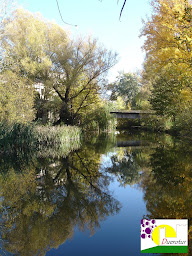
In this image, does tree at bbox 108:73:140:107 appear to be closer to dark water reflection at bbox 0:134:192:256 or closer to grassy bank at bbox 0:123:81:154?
grassy bank at bbox 0:123:81:154

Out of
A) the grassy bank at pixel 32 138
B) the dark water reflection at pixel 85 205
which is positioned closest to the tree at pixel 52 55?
the grassy bank at pixel 32 138

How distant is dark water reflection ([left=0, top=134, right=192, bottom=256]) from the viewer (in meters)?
3.18

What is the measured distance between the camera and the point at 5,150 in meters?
11.2

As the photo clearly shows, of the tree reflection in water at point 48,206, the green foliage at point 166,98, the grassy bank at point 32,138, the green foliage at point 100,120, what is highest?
the green foliage at point 166,98

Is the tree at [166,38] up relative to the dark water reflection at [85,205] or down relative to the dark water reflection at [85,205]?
up

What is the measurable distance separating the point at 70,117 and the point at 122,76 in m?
31.6

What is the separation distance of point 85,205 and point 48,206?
704 millimetres

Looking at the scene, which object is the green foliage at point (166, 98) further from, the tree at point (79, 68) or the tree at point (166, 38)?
the tree at point (166, 38)

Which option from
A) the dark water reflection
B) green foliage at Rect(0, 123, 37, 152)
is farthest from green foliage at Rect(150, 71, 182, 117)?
the dark water reflection

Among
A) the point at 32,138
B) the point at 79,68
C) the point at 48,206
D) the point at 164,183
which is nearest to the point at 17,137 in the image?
the point at 32,138

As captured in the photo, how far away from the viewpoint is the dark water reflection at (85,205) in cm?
318

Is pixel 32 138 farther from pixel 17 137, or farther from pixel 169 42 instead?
pixel 169 42

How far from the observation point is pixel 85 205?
444 centimetres

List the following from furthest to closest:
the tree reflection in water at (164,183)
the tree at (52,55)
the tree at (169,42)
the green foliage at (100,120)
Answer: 1. the green foliage at (100,120)
2. the tree at (52,55)
3. the tree at (169,42)
4. the tree reflection in water at (164,183)
